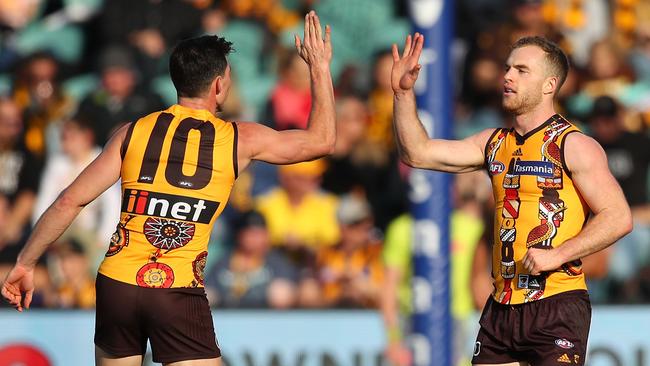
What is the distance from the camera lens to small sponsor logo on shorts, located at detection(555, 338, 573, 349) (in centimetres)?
575

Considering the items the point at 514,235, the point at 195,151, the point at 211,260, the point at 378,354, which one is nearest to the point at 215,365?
the point at 195,151

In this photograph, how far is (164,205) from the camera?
570cm

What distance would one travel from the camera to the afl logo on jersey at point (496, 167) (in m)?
6.09

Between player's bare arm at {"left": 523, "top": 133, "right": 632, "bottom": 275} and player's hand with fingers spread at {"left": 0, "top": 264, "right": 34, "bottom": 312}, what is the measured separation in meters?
2.59

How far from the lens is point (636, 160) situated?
34.9ft

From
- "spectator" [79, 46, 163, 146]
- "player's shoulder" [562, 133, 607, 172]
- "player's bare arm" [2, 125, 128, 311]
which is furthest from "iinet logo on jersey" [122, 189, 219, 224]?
"spectator" [79, 46, 163, 146]

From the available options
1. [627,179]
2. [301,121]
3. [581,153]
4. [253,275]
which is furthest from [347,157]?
[581,153]

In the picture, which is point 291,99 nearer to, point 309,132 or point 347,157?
point 347,157

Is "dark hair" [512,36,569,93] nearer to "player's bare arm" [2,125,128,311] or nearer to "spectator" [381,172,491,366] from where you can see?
"player's bare arm" [2,125,128,311]

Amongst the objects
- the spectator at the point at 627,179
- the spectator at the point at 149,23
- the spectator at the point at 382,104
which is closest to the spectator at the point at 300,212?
the spectator at the point at 382,104

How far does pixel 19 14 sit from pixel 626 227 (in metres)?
8.24

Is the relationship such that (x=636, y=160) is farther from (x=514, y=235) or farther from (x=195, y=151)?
(x=195, y=151)

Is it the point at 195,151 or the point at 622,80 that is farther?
the point at 622,80

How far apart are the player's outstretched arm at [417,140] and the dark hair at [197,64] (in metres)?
1.03
